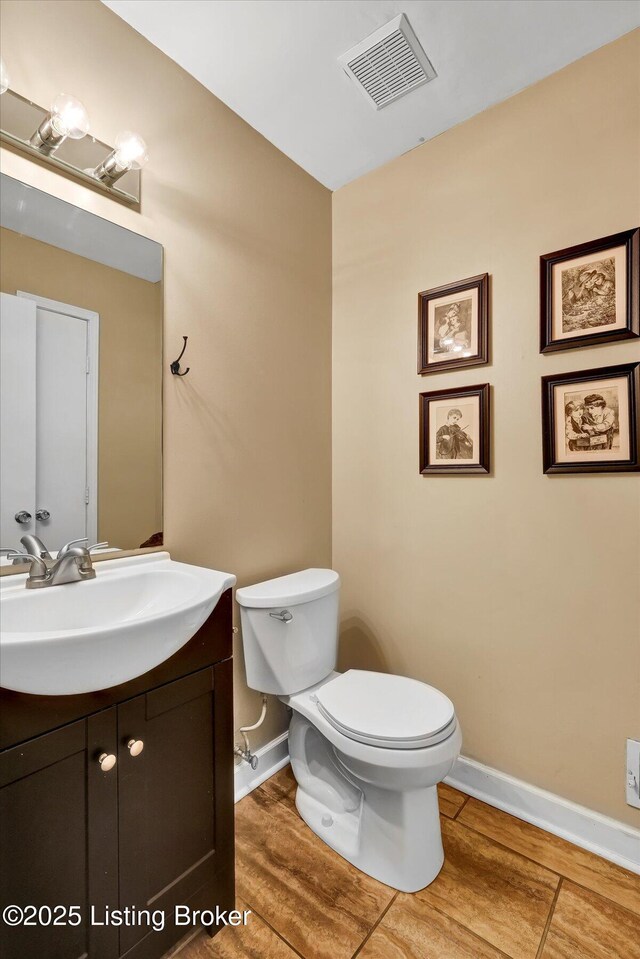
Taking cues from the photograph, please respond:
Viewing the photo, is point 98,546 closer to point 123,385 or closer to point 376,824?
point 123,385

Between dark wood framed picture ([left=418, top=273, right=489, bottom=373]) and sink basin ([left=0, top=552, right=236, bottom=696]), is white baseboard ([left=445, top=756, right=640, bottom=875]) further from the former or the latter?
dark wood framed picture ([left=418, top=273, right=489, bottom=373])

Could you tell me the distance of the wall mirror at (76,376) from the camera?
3.61 feet

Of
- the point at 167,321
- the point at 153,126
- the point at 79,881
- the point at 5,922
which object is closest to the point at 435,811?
the point at 79,881

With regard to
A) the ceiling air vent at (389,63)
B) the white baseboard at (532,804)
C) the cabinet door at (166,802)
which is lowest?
the white baseboard at (532,804)

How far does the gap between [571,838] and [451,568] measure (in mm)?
906

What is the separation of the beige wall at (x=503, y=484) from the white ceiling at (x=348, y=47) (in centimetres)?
9

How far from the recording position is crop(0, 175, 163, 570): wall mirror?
3.61 feet

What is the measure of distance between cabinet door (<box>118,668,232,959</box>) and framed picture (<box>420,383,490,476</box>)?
111 cm

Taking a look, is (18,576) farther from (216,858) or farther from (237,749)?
(237,749)

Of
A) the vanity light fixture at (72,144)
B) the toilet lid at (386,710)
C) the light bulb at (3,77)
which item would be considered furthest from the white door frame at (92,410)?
the toilet lid at (386,710)

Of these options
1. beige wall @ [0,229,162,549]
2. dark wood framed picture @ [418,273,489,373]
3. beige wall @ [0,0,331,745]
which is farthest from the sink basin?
dark wood framed picture @ [418,273,489,373]

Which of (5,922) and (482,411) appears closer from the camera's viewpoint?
(5,922)

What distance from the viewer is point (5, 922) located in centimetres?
A: 77

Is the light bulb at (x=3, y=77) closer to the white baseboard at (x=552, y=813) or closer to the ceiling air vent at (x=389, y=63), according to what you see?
the ceiling air vent at (x=389, y=63)
